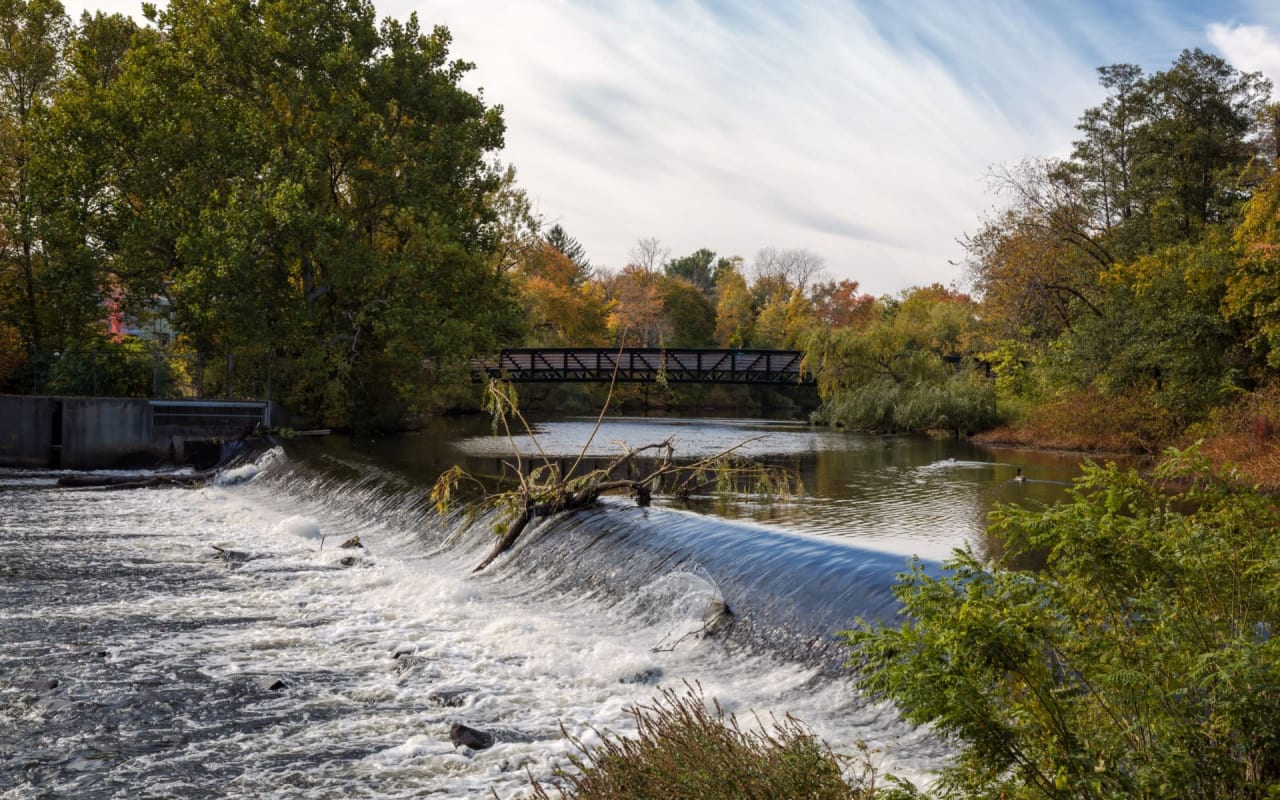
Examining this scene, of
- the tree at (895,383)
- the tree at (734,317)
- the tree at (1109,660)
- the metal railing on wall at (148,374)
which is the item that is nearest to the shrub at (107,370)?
the metal railing on wall at (148,374)

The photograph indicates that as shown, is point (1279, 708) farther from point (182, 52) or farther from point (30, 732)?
point (182, 52)

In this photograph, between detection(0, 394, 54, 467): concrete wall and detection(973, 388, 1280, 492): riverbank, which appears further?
detection(0, 394, 54, 467): concrete wall

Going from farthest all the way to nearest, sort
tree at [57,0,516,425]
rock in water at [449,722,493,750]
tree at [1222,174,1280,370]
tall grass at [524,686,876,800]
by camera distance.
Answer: tree at [57,0,516,425] < tree at [1222,174,1280,370] < rock in water at [449,722,493,750] < tall grass at [524,686,876,800]

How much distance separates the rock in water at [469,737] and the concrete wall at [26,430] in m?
23.6

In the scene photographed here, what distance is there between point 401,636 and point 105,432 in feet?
67.5

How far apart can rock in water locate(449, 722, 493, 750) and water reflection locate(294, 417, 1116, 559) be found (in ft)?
13.0

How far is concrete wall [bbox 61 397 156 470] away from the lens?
84.6ft

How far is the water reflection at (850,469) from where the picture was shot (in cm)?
1438

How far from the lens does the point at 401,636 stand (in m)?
9.64

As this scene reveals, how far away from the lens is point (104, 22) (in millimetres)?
29891

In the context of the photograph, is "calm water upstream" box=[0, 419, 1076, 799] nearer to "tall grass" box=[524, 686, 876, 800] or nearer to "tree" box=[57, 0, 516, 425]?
"tall grass" box=[524, 686, 876, 800]

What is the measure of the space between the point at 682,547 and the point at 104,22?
2849cm

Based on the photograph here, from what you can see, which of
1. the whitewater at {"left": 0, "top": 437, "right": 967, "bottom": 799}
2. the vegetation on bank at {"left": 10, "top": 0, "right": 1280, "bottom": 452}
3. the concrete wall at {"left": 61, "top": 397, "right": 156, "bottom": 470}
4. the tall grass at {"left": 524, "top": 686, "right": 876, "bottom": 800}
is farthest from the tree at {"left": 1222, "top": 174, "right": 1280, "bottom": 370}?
the concrete wall at {"left": 61, "top": 397, "right": 156, "bottom": 470}

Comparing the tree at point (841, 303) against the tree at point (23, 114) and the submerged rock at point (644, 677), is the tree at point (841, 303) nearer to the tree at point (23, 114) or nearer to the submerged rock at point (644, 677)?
the tree at point (23, 114)
